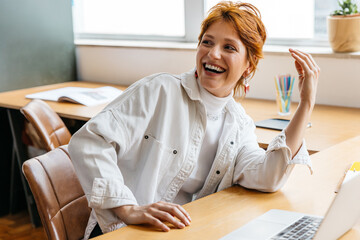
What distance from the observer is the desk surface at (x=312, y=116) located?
1.96 metres

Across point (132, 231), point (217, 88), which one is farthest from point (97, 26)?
point (132, 231)

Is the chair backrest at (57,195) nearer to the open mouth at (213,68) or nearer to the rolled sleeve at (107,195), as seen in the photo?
the rolled sleeve at (107,195)

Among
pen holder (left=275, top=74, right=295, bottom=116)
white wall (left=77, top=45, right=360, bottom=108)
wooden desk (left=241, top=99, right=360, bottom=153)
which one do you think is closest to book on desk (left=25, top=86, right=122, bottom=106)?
white wall (left=77, top=45, right=360, bottom=108)

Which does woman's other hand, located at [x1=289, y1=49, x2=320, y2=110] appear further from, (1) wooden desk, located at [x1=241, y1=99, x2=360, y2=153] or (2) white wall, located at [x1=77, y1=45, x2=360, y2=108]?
(2) white wall, located at [x1=77, y1=45, x2=360, y2=108]

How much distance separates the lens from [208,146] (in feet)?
5.14

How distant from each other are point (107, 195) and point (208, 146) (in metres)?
0.40

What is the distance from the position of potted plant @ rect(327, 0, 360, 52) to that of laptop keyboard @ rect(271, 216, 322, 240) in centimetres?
149

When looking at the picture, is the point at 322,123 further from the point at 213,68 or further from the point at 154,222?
the point at 154,222

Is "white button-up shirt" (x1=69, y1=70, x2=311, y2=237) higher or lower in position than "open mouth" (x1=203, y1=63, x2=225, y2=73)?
lower

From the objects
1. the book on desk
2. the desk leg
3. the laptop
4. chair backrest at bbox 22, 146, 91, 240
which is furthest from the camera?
the desk leg

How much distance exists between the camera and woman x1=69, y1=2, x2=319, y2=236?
141 centimetres

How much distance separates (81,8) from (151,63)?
3.09 feet

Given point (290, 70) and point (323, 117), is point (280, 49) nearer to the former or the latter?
point (290, 70)

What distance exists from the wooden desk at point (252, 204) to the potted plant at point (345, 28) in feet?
3.15
